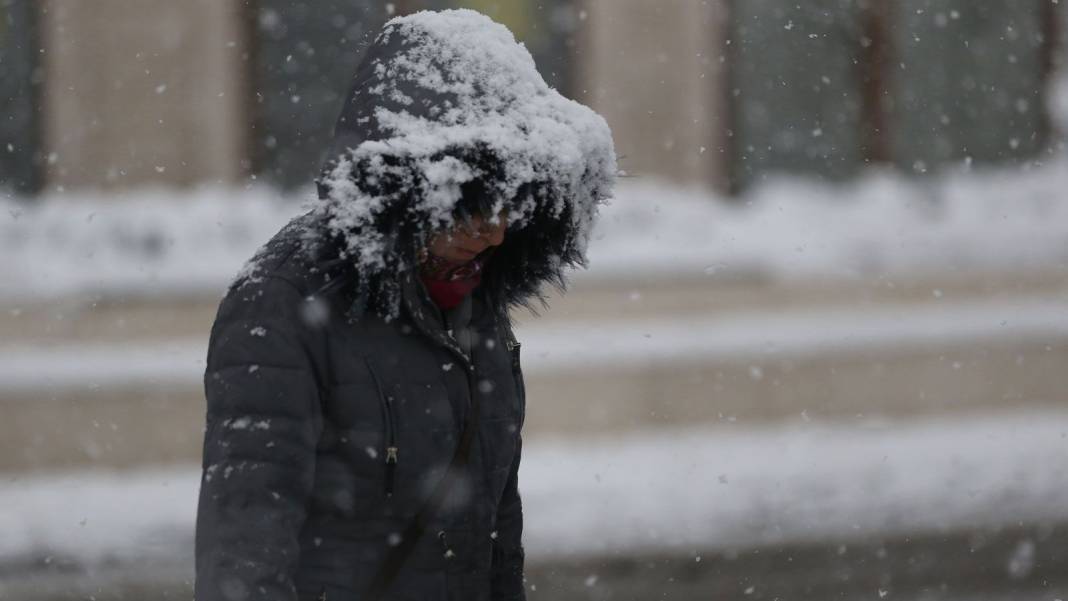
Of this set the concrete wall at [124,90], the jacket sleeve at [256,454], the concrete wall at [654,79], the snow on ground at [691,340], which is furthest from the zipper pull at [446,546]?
the concrete wall at [654,79]

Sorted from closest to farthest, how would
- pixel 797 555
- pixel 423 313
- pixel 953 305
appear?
pixel 423 313 → pixel 797 555 → pixel 953 305

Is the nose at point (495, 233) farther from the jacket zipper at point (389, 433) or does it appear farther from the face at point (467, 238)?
the jacket zipper at point (389, 433)

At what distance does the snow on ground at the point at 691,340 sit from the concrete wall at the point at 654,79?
965 mm

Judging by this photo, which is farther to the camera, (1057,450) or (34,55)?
(1057,450)

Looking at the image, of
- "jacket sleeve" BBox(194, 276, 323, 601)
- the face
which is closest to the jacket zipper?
"jacket sleeve" BBox(194, 276, 323, 601)

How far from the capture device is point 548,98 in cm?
241

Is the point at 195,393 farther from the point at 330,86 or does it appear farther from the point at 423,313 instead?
the point at 423,313

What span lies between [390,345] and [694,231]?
6694 millimetres

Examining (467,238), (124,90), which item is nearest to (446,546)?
(467,238)

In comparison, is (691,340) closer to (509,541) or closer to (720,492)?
(720,492)

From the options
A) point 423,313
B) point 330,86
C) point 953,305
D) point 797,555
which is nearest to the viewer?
point 423,313

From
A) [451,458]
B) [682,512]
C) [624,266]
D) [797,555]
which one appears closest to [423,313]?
[451,458]

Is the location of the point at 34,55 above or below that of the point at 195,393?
above

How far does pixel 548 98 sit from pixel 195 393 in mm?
6077
